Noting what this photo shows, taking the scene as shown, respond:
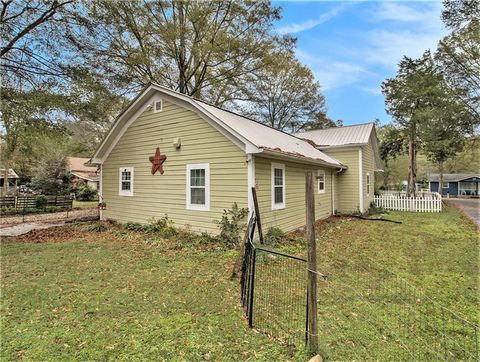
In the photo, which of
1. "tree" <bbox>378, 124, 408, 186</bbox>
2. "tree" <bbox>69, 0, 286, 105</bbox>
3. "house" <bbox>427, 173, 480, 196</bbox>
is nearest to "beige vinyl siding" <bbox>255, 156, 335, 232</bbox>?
"tree" <bbox>69, 0, 286, 105</bbox>

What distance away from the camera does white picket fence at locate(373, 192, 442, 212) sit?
1545 cm

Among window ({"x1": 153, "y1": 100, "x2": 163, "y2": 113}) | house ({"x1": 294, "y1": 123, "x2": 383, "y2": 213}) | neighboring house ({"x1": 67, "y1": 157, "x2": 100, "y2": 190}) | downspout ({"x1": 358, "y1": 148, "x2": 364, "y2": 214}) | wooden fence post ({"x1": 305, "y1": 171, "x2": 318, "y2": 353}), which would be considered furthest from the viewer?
neighboring house ({"x1": 67, "y1": 157, "x2": 100, "y2": 190})

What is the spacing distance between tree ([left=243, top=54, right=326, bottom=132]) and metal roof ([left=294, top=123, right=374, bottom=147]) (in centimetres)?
756

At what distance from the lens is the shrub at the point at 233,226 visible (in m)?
7.37

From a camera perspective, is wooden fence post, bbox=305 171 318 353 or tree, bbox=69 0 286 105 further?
tree, bbox=69 0 286 105

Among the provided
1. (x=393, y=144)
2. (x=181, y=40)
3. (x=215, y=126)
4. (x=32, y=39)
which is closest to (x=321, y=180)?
(x=215, y=126)

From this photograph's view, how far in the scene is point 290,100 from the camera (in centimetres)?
2650

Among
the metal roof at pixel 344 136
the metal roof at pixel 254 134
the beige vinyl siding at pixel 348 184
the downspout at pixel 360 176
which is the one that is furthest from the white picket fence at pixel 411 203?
the metal roof at pixel 254 134

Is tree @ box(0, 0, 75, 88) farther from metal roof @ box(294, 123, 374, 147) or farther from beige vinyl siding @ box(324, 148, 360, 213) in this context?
beige vinyl siding @ box(324, 148, 360, 213)

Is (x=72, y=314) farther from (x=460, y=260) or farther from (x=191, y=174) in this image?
(x=460, y=260)

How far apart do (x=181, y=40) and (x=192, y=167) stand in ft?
34.6

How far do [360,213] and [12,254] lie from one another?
559 inches

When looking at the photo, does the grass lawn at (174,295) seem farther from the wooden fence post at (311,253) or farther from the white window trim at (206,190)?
the white window trim at (206,190)

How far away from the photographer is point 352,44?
11914 mm
